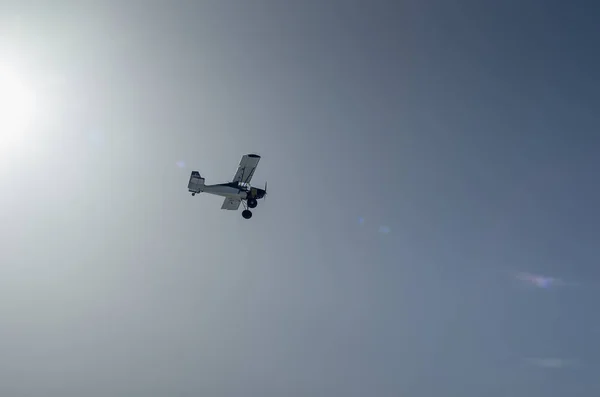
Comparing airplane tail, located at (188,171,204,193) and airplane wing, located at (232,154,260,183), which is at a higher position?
airplane wing, located at (232,154,260,183)

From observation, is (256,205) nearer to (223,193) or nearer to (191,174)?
(223,193)

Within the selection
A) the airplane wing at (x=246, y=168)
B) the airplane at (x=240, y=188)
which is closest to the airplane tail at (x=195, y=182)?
the airplane at (x=240, y=188)

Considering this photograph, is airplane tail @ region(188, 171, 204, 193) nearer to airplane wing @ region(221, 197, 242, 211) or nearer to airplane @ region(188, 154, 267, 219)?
airplane @ region(188, 154, 267, 219)

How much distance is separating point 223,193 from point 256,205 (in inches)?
166

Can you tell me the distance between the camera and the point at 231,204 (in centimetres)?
5431

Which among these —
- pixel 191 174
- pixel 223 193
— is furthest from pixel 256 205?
pixel 191 174

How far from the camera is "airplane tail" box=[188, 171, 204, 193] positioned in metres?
48.9

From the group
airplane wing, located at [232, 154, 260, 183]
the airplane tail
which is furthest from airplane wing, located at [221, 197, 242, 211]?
the airplane tail

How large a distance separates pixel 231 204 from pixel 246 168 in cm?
686

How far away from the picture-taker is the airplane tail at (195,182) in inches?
1924

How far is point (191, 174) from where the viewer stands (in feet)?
160

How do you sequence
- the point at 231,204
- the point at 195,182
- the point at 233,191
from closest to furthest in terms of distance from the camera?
the point at 195,182 → the point at 233,191 → the point at 231,204

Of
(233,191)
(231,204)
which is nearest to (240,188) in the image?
(233,191)

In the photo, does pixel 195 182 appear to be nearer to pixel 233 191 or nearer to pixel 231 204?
pixel 233 191
